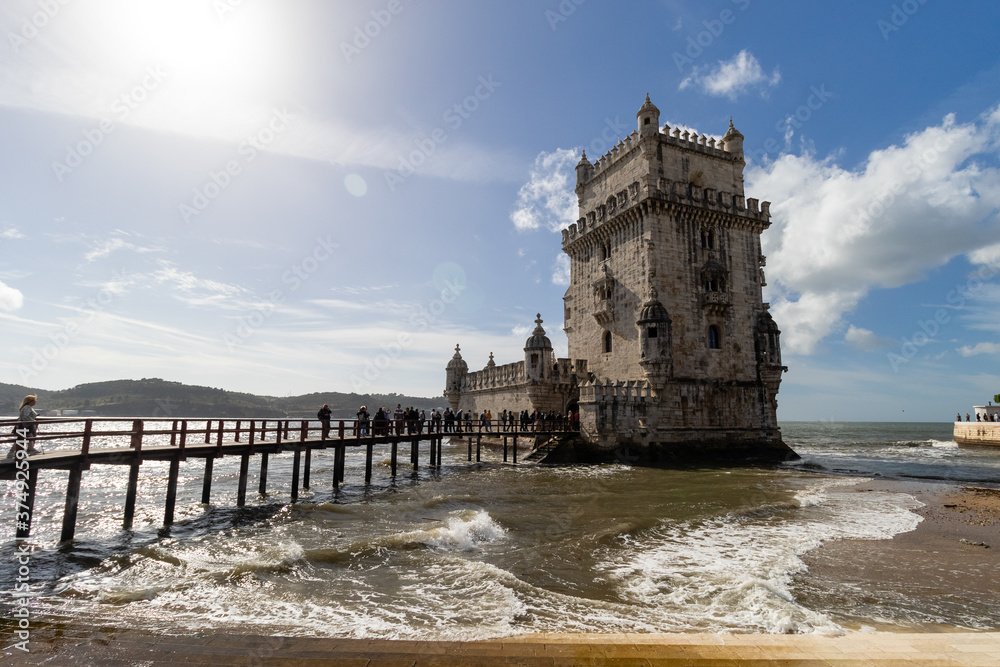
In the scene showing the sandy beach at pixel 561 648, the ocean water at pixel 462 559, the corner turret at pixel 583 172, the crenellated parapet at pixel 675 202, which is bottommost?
the ocean water at pixel 462 559

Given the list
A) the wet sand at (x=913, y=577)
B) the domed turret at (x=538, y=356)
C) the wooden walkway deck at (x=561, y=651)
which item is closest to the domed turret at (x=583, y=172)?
the domed turret at (x=538, y=356)

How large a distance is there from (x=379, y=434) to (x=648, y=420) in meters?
13.7

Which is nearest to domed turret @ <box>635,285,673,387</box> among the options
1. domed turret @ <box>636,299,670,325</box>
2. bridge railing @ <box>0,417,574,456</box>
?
domed turret @ <box>636,299,670,325</box>

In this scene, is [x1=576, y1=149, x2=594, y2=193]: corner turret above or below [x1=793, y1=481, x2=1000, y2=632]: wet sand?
above

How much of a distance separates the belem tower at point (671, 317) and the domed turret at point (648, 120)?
65 mm

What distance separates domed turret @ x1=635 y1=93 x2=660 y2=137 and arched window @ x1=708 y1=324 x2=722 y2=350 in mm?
11683

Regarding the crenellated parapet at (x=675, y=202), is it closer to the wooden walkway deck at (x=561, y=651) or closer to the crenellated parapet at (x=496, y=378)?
the crenellated parapet at (x=496, y=378)

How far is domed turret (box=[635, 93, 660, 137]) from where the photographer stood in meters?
30.1

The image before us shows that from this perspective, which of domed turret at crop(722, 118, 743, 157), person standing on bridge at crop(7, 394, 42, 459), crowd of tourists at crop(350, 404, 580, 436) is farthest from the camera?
domed turret at crop(722, 118, 743, 157)

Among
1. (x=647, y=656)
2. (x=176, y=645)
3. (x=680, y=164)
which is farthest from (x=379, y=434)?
(x=680, y=164)

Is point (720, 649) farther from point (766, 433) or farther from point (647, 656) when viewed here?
point (766, 433)

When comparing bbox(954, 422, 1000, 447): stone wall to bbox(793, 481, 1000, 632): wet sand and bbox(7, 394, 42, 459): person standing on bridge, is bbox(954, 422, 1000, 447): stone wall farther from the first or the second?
bbox(7, 394, 42, 459): person standing on bridge

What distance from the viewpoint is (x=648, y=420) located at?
27297mm

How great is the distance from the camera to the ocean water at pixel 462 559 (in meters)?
7.00
